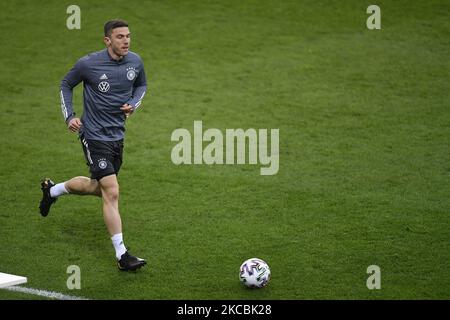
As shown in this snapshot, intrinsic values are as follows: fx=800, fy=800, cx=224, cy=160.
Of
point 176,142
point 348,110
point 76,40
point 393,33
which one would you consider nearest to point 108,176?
point 176,142

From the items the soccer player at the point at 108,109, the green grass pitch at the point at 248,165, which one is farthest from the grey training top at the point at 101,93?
the green grass pitch at the point at 248,165

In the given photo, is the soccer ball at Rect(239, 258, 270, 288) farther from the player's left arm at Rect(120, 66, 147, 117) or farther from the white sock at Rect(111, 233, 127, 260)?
the player's left arm at Rect(120, 66, 147, 117)

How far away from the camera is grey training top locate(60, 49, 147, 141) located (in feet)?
26.7

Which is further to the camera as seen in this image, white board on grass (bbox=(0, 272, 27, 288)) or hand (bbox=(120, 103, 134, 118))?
hand (bbox=(120, 103, 134, 118))

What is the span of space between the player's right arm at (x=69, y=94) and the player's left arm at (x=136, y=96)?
19.9 inches

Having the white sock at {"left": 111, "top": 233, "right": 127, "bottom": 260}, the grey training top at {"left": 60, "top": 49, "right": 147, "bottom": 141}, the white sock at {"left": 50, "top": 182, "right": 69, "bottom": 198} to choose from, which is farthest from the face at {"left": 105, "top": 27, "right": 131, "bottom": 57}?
the white sock at {"left": 111, "top": 233, "right": 127, "bottom": 260}

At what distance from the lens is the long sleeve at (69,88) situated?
813 cm

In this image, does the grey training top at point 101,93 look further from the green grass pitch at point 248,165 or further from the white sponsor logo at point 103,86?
the green grass pitch at point 248,165

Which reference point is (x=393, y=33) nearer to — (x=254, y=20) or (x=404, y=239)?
(x=254, y=20)

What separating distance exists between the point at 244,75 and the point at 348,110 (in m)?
2.19

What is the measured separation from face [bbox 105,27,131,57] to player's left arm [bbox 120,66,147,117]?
1.35 feet

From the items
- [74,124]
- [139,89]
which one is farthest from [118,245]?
[139,89]

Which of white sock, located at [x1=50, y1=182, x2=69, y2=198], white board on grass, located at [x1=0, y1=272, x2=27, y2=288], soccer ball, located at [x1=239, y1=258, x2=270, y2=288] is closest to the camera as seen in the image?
white board on grass, located at [x1=0, y1=272, x2=27, y2=288]

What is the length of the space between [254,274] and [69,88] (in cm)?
272
